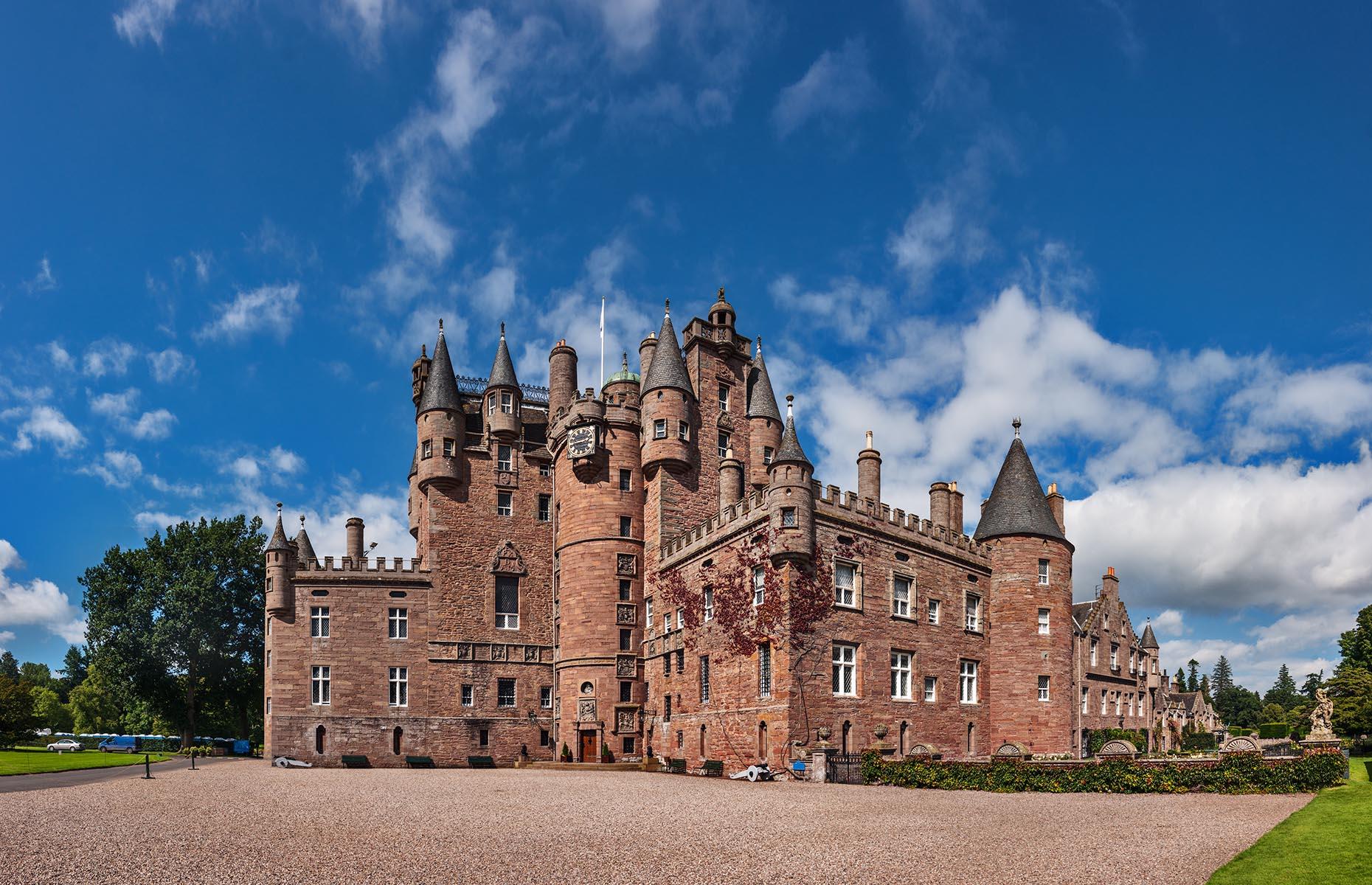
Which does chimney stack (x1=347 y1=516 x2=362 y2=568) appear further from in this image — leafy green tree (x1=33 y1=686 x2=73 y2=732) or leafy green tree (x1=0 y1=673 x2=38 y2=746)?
leafy green tree (x1=33 y1=686 x2=73 y2=732)

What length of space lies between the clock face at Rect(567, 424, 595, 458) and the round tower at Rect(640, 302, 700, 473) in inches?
104

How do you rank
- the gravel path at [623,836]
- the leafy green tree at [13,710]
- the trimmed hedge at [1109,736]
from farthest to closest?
the leafy green tree at [13,710], the trimmed hedge at [1109,736], the gravel path at [623,836]

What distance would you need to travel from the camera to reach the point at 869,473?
4562cm

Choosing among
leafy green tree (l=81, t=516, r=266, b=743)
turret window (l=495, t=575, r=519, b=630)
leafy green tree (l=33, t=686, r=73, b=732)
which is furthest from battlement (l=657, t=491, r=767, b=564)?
leafy green tree (l=33, t=686, r=73, b=732)

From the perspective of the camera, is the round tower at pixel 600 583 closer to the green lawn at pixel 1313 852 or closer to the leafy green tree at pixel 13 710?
the green lawn at pixel 1313 852

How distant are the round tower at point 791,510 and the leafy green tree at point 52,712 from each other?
96.1 m

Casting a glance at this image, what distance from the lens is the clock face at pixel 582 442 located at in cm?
4781

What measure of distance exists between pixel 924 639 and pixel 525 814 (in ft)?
79.6

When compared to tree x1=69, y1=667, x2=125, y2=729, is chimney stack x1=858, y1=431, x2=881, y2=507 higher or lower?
higher

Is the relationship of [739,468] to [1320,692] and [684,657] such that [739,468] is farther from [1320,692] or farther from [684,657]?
[1320,692]

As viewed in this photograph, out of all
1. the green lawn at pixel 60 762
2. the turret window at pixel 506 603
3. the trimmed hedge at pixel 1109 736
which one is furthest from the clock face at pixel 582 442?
the trimmed hedge at pixel 1109 736

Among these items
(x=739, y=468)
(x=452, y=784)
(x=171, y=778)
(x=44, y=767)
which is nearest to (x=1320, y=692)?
(x=739, y=468)

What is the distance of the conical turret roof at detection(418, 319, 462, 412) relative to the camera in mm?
51625

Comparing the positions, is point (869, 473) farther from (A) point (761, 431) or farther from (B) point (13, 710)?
(B) point (13, 710)
